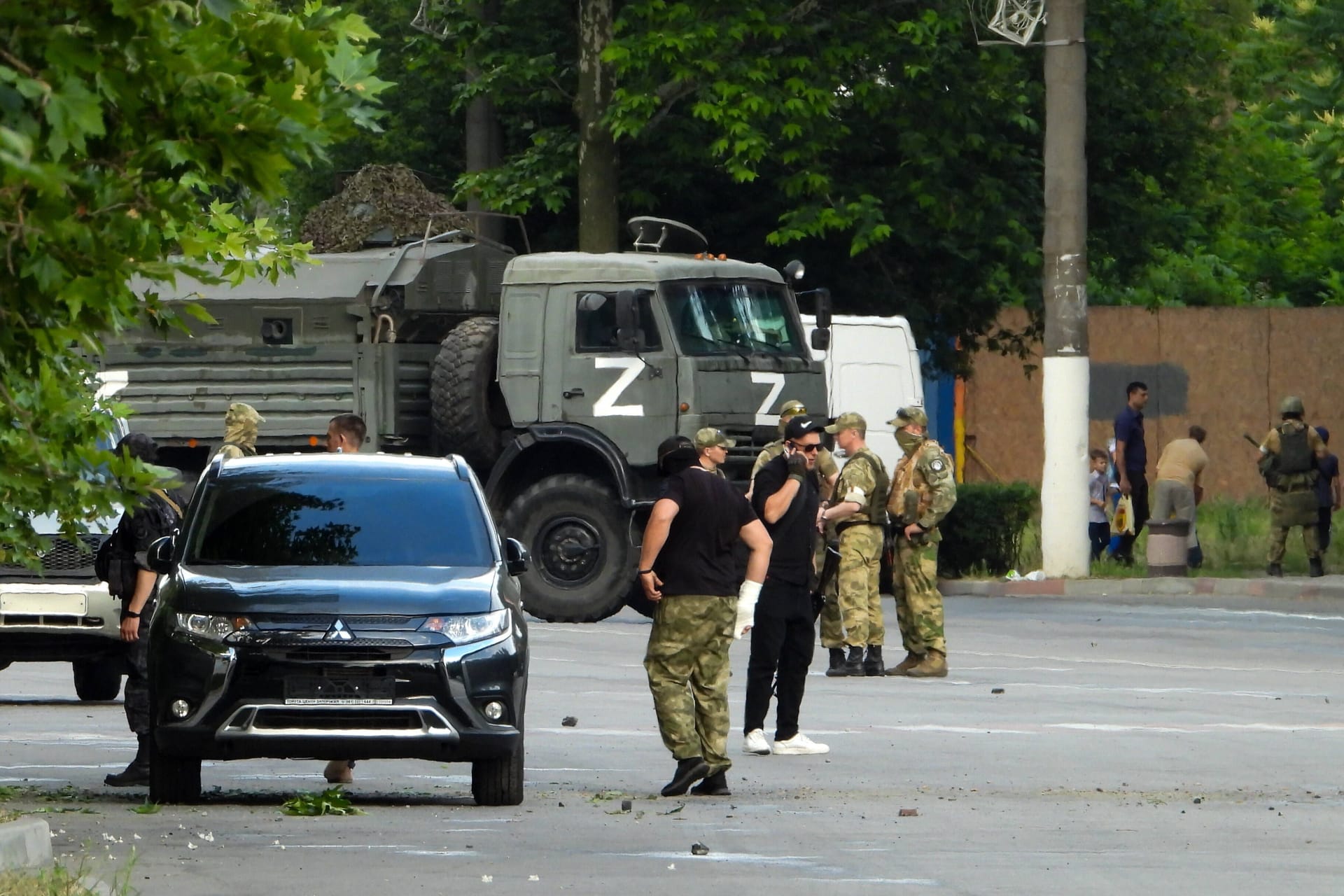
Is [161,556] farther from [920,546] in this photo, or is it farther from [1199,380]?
[1199,380]

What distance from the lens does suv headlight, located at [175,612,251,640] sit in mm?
11266

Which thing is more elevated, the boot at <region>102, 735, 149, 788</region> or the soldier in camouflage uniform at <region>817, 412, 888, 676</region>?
the soldier in camouflage uniform at <region>817, 412, 888, 676</region>

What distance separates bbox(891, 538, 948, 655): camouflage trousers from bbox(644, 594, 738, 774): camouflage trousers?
5.96 m

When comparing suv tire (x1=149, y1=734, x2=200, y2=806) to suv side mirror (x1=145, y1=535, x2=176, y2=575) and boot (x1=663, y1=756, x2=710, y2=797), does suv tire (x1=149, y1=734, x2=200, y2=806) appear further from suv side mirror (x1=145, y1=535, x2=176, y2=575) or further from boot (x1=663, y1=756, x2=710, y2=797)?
boot (x1=663, y1=756, x2=710, y2=797)

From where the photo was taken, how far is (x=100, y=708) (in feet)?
55.6

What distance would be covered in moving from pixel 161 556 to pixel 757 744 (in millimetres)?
3490

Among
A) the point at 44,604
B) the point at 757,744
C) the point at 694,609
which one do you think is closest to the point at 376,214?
the point at 44,604

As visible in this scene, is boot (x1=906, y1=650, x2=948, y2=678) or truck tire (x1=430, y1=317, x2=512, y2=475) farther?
truck tire (x1=430, y1=317, x2=512, y2=475)

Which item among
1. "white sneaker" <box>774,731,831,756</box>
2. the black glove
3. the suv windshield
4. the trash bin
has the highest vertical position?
the black glove

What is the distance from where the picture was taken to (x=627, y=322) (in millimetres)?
22703

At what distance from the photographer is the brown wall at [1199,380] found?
41188 mm

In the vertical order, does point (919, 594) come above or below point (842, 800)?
above

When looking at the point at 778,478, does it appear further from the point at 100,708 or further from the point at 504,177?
the point at 504,177

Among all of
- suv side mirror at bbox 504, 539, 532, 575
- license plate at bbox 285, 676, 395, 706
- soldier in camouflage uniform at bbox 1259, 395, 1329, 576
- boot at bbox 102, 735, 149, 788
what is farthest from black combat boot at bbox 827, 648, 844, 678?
soldier in camouflage uniform at bbox 1259, 395, 1329, 576
